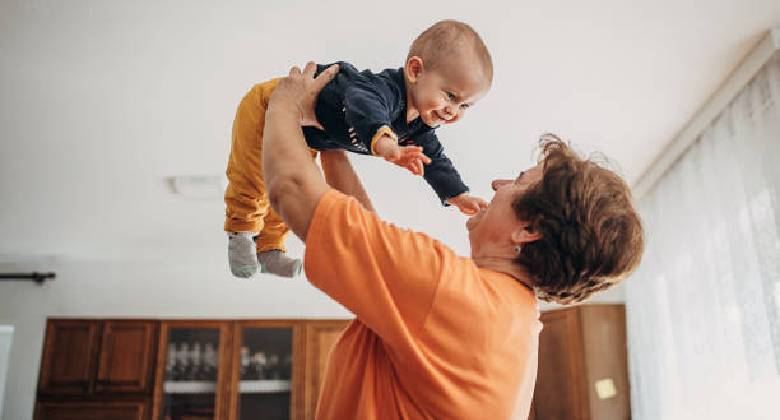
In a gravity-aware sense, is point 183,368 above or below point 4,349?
below

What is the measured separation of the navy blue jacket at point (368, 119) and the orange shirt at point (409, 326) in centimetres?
22

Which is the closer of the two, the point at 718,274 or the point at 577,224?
the point at 577,224

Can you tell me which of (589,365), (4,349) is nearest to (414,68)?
(589,365)

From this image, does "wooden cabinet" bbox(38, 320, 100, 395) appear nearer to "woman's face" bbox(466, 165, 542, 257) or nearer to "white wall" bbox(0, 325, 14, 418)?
"white wall" bbox(0, 325, 14, 418)

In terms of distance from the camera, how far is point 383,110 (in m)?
1.14

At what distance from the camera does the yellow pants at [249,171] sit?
1.28 m

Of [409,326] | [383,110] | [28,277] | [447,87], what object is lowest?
[409,326]

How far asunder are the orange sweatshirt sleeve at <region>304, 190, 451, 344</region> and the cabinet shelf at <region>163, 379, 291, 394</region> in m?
4.43

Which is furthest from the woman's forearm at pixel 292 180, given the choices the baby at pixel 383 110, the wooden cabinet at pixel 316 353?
the wooden cabinet at pixel 316 353

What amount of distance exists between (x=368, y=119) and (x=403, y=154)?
12 centimetres

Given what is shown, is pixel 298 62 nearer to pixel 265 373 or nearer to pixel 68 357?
pixel 265 373

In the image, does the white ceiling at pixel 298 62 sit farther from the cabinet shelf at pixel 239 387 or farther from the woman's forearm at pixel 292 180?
the cabinet shelf at pixel 239 387

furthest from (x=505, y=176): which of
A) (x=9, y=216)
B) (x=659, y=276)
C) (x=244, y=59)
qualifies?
(x=9, y=216)

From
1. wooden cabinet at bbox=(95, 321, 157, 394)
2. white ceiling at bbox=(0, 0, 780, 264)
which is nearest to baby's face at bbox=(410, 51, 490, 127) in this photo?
white ceiling at bbox=(0, 0, 780, 264)
